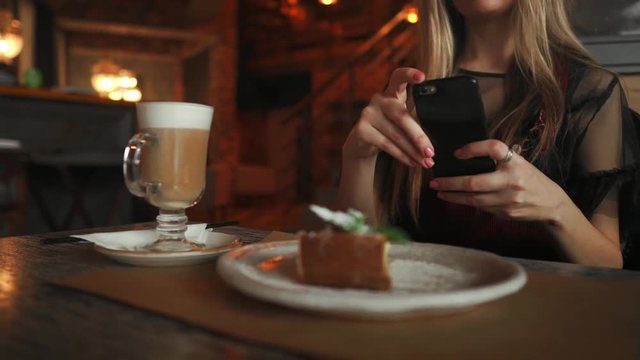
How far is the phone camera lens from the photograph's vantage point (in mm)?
871

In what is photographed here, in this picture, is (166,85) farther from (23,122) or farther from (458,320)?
(458,320)

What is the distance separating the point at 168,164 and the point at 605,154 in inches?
36.1

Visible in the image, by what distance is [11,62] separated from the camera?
19.7 ft

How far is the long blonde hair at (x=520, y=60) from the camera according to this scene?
1.21 metres

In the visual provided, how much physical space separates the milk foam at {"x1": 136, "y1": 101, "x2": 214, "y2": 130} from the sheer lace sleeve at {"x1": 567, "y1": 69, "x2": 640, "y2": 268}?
84cm

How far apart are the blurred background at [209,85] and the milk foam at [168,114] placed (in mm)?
2647

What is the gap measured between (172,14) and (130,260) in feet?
25.4

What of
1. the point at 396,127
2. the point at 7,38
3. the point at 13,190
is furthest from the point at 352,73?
the point at 396,127

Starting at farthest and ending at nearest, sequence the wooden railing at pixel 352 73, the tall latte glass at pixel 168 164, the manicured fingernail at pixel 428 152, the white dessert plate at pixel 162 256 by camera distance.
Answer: the wooden railing at pixel 352 73
the manicured fingernail at pixel 428 152
the tall latte glass at pixel 168 164
the white dessert plate at pixel 162 256

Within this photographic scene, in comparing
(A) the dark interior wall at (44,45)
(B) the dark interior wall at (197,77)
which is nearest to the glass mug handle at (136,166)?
(A) the dark interior wall at (44,45)

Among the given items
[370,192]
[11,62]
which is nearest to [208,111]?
[370,192]

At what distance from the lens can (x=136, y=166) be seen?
0.79m

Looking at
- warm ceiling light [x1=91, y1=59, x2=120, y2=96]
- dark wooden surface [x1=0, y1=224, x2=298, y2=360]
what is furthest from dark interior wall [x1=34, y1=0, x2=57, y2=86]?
dark wooden surface [x1=0, y1=224, x2=298, y2=360]

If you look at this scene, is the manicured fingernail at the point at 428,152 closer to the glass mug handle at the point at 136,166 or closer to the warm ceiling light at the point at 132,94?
the glass mug handle at the point at 136,166
